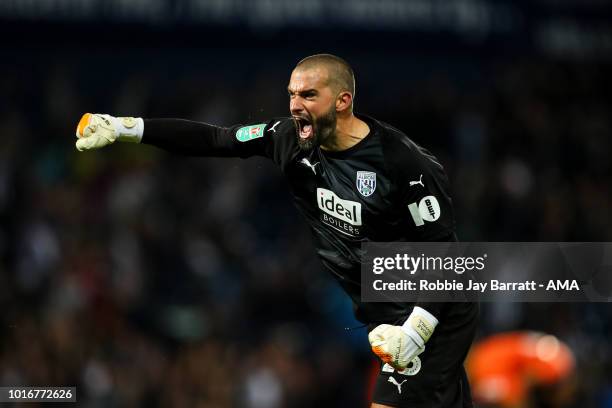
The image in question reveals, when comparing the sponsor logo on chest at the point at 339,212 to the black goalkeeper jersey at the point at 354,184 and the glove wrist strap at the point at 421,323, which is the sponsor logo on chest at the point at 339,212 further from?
the glove wrist strap at the point at 421,323

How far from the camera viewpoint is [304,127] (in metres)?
5.26

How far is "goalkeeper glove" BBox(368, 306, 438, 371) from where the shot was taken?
5.12 meters

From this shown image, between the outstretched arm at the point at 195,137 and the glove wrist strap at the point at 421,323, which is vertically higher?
the outstretched arm at the point at 195,137

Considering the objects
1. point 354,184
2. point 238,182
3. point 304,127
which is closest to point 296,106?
point 304,127

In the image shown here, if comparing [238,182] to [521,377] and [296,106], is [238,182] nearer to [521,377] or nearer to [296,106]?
[521,377]

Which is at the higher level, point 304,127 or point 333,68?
point 333,68

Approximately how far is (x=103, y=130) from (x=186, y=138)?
447 millimetres

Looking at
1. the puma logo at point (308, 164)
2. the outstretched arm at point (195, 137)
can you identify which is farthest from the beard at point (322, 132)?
the outstretched arm at point (195, 137)

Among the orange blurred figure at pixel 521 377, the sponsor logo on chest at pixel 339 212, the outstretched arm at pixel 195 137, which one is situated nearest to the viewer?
the sponsor logo on chest at pixel 339 212

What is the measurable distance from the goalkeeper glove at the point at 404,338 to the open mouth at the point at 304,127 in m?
1.00

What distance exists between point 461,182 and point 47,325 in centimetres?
550

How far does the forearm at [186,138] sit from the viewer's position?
5648 millimetres

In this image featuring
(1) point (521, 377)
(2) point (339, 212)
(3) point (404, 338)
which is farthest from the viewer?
(1) point (521, 377)

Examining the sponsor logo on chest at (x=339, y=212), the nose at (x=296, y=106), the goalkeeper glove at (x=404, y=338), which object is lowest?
the goalkeeper glove at (x=404, y=338)
